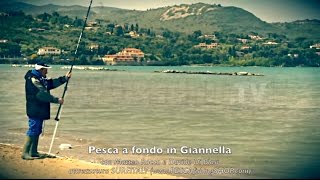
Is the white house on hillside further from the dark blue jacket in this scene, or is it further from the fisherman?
the dark blue jacket

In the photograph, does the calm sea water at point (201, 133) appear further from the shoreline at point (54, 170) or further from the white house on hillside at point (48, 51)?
the white house on hillside at point (48, 51)

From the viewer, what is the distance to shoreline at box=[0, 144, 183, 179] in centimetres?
722

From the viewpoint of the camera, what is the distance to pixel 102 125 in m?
14.8

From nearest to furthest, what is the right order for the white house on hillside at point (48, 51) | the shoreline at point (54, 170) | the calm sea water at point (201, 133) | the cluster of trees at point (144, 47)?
the shoreline at point (54, 170) → the calm sea water at point (201, 133) → the white house on hillside at point (48, 51) → the cluster of trees at point (144, 47)

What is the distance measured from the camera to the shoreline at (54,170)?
7.22 meters

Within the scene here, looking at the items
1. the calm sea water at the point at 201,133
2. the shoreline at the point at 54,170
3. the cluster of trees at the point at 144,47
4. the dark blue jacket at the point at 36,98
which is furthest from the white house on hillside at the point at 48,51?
the dark blue jacket at the point at 36,98

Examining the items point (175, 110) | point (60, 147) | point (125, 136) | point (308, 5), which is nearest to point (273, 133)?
point (125, 136)

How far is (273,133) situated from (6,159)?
297 inches

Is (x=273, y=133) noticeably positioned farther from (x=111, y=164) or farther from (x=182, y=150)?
(x=111, y=164)

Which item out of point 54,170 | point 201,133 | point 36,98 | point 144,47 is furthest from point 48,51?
point 54,170

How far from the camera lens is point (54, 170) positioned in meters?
7.59

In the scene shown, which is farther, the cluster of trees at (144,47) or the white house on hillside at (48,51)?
the cluster of trees at (144,47)

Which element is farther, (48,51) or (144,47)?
(144,47)

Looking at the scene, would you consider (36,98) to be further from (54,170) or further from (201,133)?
(201,133)
